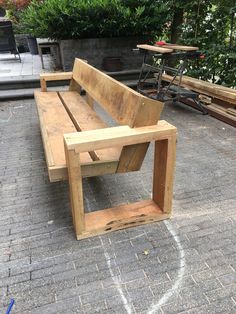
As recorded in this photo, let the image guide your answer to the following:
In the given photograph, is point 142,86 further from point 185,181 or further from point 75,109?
point 185,181

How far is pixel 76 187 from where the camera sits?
2.19 m

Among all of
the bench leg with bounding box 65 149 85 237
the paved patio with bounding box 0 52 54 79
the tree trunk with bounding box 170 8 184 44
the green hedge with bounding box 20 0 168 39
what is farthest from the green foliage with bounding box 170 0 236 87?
the bench leg with bounding box 65 149 85 237

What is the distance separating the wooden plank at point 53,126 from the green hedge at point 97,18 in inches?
126

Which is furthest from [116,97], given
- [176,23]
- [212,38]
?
[176,23]

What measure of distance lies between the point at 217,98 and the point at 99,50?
3312 mm

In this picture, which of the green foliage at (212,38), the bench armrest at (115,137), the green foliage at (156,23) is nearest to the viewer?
the bench armrest at (115,137)

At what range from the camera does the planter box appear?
7.09m

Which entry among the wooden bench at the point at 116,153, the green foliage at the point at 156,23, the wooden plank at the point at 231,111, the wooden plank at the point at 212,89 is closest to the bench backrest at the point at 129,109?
the wooden bench at the point at 116,153

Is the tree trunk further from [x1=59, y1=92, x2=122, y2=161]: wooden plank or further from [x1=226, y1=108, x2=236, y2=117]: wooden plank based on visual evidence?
[x1=59, y1=92, x2=122, y2=161]: wooden plank

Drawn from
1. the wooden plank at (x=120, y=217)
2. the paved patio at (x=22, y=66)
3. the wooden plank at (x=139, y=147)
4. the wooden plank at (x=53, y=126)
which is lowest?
the wooden plank at (x=120, y=217)

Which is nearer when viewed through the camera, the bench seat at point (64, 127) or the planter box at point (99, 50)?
the bench seat at point (64, 127)

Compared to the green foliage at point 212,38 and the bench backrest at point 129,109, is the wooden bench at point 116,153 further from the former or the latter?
the green foliage at point 212,38

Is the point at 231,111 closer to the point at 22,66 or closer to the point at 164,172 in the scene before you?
the point at 164,172

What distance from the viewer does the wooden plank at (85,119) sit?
243cm
